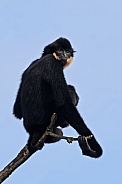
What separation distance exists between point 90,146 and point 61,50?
2396 millimetres

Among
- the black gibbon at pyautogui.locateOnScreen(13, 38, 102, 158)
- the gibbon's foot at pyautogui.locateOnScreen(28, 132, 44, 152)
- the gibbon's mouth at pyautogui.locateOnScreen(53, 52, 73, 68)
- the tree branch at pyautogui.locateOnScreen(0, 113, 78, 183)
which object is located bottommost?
the tree branch at pyautogui.locateOnScreen(0, 113, 78, 183)

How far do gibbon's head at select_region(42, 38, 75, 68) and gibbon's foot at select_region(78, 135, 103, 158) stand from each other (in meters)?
2.04

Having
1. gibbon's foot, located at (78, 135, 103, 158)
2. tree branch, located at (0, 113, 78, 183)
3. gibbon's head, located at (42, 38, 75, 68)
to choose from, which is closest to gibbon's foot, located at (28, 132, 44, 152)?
Result: tree branch, located at (0, 113, 78, 183)

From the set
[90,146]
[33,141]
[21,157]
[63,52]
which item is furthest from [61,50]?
[21,157]

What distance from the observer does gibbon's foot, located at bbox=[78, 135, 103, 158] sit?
8.28 meters

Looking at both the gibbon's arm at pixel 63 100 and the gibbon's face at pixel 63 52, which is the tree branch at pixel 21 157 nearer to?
the gibbon's arm at pixel 63 100

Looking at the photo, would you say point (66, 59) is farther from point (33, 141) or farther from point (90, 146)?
point (90, 146)

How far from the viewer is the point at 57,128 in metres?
9.33

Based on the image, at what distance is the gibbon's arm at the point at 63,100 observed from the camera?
9052mm

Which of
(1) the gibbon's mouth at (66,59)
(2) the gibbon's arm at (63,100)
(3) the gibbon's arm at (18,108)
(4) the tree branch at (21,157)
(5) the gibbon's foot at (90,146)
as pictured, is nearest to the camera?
(4) the tree branch at (21,157)

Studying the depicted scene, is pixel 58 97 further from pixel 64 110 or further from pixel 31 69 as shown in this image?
pixel 31 69

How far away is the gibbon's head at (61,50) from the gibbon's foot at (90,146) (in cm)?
204

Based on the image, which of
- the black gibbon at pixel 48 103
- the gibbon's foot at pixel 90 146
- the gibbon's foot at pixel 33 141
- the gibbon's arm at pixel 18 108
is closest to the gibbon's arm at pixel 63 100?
the black gibbon at pixel 48 103

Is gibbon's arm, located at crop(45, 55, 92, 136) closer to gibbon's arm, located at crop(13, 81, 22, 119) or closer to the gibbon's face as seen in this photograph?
the gibbon's face
